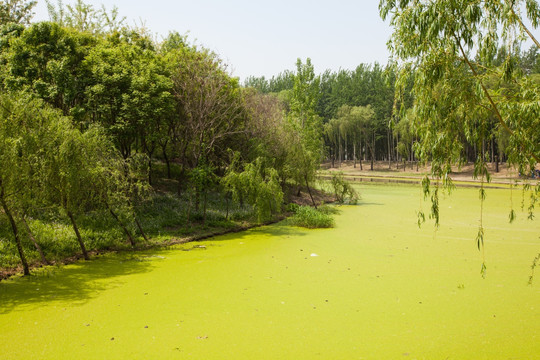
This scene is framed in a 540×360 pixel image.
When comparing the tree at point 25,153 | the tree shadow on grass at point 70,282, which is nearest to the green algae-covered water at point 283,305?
the tree shadow on grass at point 70,282

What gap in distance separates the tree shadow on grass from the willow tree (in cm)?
603

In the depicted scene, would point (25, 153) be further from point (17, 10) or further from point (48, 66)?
point (17, 10)

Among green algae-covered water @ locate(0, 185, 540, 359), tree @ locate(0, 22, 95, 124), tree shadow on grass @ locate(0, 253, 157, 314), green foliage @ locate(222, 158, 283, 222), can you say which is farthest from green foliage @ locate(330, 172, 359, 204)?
tree shadow on grass @ locate(0, 253, 157, 314)

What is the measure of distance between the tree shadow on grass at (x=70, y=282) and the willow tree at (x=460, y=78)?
19.8 ft

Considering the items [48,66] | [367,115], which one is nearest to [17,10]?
[48,66]

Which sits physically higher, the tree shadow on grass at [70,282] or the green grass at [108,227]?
the green grass at [108,227]

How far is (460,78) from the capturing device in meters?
4.78

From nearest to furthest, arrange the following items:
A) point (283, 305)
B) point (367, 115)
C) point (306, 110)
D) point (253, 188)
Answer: point (283, 305) < point (253, 188) < point (306, 110) < point (367, 115)

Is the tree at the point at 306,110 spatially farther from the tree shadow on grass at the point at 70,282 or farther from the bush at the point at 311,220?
the tree shadow on grass at the point at 70,282

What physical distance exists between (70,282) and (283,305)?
4250 mm

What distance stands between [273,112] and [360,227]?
946 centimetres

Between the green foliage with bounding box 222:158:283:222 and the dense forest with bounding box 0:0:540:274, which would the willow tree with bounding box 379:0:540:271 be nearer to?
the dense forest with bounding box 0:0:540:274

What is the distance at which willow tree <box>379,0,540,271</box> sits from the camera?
4.61m

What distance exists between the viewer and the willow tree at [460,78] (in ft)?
15.1
